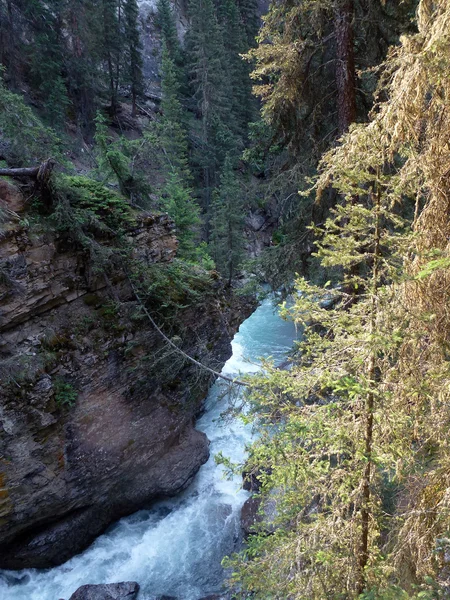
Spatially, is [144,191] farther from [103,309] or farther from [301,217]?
[301,217]

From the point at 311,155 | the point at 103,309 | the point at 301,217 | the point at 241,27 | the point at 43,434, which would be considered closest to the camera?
the point at 311,155

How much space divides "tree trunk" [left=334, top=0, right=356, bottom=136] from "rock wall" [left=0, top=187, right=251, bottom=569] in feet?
20.4

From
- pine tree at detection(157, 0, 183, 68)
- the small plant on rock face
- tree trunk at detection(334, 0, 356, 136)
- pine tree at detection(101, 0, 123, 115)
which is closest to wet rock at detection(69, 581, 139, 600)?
the small plant on rock face

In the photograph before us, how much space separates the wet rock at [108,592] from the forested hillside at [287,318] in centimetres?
121

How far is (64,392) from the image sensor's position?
846 centimetres

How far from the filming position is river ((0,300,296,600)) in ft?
28.8

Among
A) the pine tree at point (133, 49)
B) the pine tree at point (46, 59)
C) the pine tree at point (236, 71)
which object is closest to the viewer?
the pine tree at point (46, 59)

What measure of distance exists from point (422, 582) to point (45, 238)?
331 inches

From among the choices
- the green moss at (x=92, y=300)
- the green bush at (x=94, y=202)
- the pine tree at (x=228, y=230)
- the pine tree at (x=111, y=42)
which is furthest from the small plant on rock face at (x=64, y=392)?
the pine tree at (x=111, y=42)

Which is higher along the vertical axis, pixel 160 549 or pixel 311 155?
pixel 311 155

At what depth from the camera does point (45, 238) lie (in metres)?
8.15

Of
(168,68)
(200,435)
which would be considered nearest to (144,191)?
(200,435)

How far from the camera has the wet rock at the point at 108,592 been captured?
27.3 feet

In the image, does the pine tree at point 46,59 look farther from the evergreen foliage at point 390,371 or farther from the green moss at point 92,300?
the evergreen foliage at point 390,371
